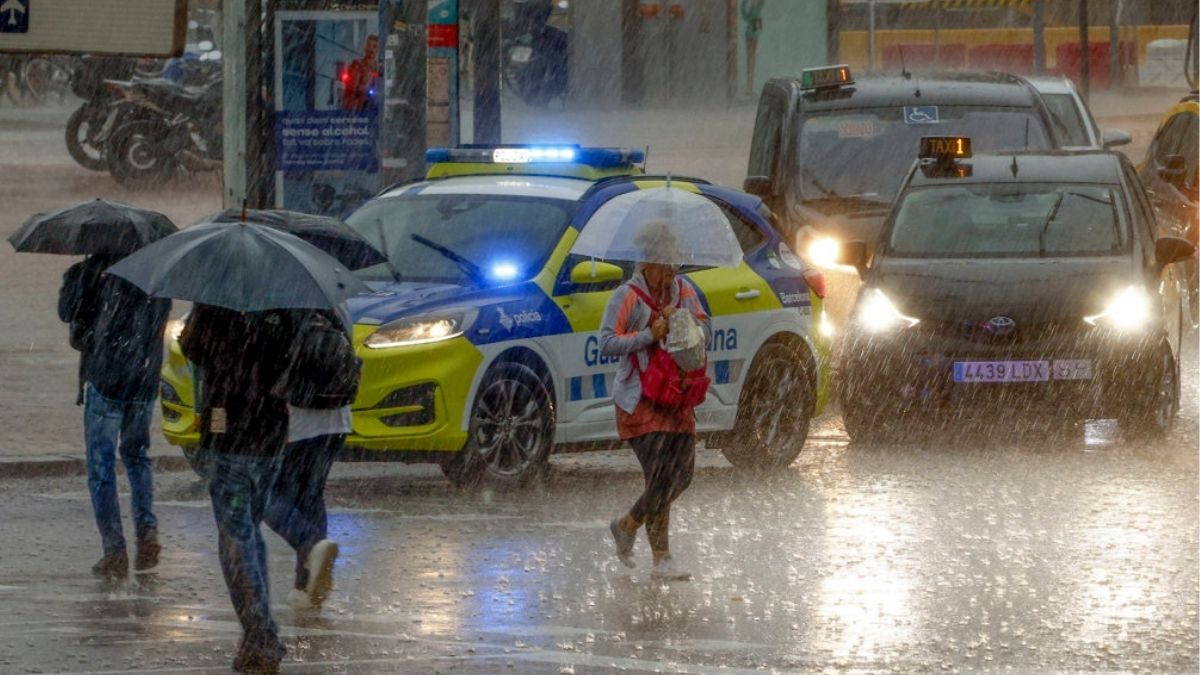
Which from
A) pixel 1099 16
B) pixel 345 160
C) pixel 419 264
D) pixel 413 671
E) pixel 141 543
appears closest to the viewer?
pixel 413 671

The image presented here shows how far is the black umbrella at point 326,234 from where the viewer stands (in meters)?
9.15

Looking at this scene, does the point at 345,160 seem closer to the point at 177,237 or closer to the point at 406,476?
the point at 406,476

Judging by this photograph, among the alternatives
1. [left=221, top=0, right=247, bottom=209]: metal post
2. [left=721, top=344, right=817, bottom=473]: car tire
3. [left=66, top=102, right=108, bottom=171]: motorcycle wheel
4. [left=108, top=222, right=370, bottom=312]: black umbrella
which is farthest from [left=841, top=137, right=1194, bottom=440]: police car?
[left=66, top=102, right=108, bottom=171]: motorcycle wheel

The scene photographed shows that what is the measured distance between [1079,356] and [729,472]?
6.66 ft

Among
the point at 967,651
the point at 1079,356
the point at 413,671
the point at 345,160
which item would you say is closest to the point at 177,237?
the point at 413,671

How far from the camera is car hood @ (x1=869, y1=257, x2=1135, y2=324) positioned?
45.5ft

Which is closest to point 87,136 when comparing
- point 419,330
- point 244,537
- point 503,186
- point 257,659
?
point 503,186

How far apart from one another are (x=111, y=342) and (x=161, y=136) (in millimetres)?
19485

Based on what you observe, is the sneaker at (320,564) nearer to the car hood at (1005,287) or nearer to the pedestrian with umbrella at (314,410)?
the pedestrian with umbrella at (314,410)

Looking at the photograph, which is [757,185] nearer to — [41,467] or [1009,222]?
[1009,222]

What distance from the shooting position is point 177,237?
26.9 feet

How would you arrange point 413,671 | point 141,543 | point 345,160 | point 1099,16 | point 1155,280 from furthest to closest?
point 1099,16
point 345,160
point 1155,280
point 141,543
point 413,671

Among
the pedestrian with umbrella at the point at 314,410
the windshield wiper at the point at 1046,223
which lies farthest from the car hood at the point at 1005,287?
the pedestrian with umbrella at the point at 314,410

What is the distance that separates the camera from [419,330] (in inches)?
464
